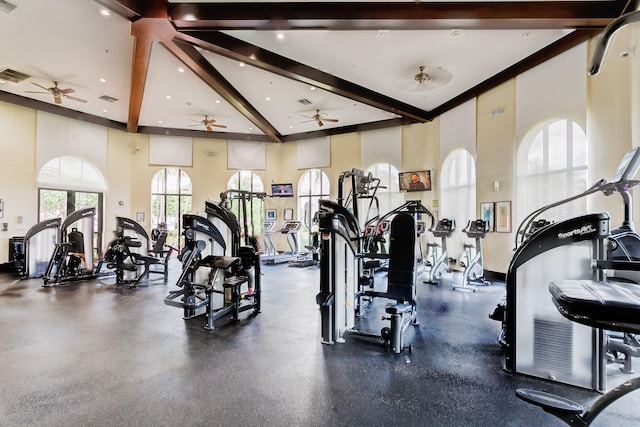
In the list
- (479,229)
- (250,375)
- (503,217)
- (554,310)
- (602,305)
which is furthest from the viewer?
(503,217)

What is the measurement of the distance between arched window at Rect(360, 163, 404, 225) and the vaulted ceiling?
1.93 m

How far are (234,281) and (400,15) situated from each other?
16.2ft

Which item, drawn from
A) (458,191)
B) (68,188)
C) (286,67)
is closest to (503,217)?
(458,191)

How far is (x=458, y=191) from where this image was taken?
899cm

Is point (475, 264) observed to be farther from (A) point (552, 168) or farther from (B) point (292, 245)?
(B) point (292, 245)

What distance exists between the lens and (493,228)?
736cm

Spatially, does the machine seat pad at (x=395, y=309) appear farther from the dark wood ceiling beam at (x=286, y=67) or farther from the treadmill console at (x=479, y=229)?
the dark wood ceiling beam at (x=286, y=67)

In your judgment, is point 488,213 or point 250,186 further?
point 250,186

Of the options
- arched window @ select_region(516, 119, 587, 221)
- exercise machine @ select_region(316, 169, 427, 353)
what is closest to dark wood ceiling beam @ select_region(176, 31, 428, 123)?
arched window @ select_region(516, 119, 587, 221)

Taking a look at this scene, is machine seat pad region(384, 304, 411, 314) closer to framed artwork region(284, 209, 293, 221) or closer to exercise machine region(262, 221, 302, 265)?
exercise machine region(262, 221, 302, 265)

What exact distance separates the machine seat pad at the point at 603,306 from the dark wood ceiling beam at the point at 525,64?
6.20m

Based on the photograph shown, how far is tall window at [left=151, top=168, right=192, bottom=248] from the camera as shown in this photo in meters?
12.3

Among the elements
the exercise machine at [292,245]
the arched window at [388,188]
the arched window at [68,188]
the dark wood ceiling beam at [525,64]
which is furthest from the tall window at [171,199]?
the dark wood ceiling beam at [525,64]

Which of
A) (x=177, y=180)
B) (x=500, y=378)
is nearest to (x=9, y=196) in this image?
(x=177, y=180)
